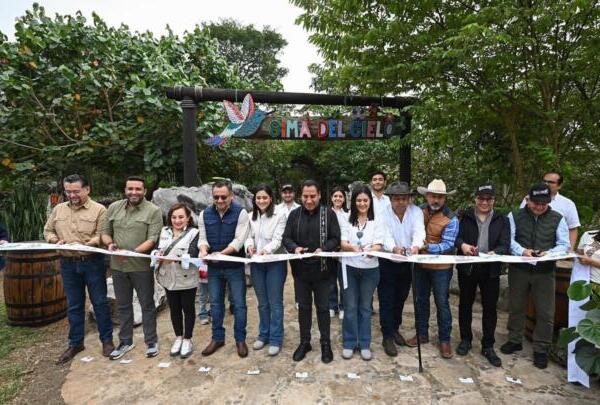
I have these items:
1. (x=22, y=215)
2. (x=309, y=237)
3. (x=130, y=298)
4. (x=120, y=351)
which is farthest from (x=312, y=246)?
(x=22, y=215)

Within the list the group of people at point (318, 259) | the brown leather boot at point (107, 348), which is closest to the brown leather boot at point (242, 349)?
the group of people at point (318, 259)

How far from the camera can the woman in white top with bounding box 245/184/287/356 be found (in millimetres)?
3602

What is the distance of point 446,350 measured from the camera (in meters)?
3.54

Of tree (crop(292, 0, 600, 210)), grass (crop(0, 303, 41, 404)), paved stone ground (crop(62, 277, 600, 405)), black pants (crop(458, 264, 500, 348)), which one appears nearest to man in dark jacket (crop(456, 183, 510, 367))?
→ black pants (crop(458, 264, 500, 348))

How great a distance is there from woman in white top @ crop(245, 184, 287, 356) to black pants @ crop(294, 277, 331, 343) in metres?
0.22

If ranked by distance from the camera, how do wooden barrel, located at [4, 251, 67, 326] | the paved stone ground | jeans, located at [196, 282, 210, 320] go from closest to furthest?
the paved stone ground, wooden barrel, located at [4, 251, 67, 326], jeans, located at [196, 282, 210, 320]

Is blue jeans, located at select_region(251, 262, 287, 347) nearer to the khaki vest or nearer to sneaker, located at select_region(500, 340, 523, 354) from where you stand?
the khaki vest

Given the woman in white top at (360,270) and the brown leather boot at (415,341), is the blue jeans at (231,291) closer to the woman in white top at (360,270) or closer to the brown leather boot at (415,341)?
the woman in white top at (360,270)

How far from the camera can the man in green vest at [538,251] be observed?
333 cm

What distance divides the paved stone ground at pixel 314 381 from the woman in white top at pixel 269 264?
26cm

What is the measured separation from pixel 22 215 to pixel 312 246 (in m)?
7.13

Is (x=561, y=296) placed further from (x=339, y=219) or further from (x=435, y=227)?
(x=339, y=219)

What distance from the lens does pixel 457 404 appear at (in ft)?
9.20

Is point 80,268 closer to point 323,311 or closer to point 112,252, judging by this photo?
point 112,252
